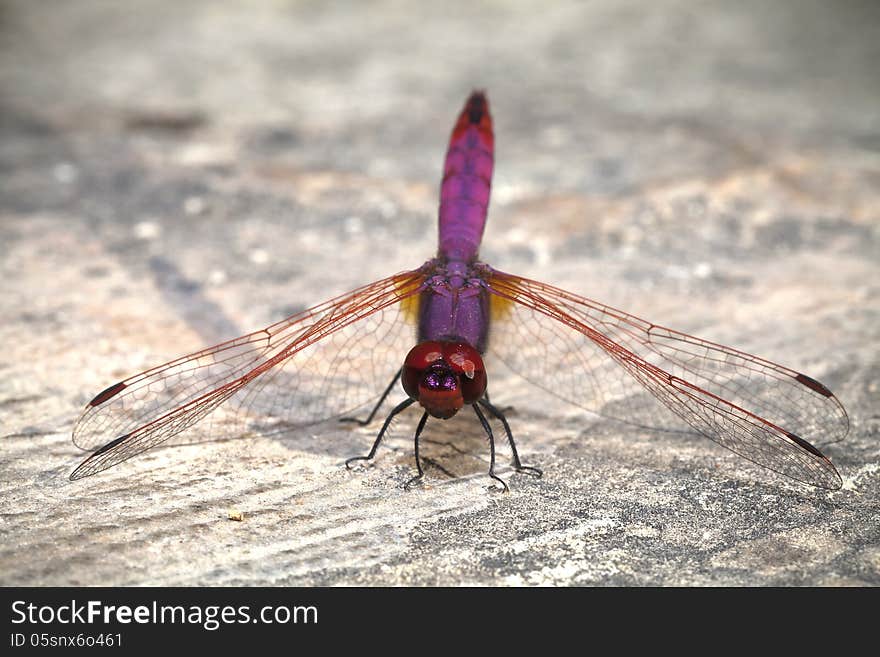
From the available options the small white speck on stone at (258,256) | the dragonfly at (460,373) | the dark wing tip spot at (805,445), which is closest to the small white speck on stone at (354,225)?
the small white speck on stone at (258,256)

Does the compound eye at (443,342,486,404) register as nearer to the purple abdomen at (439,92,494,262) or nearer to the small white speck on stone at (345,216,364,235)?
the purple abdomen at (439,92,494,262)

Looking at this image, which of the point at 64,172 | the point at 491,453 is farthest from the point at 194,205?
the point at 491,453

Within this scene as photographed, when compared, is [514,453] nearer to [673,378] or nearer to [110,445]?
[673,378]

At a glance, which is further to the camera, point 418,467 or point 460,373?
point 418,467

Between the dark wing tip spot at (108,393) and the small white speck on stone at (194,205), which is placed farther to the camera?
the small white speck on stone at (194,205)

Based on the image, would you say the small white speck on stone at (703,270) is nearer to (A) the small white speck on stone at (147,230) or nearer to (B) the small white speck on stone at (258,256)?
(B) the small white speck on stone at (258,256)

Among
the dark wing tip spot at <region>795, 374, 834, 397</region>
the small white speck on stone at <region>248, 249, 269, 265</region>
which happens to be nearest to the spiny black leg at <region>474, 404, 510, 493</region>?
the dark wing tip spot at <region>795, 374, 834, 397</region>

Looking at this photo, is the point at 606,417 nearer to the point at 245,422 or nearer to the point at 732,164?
the point at 245,422
